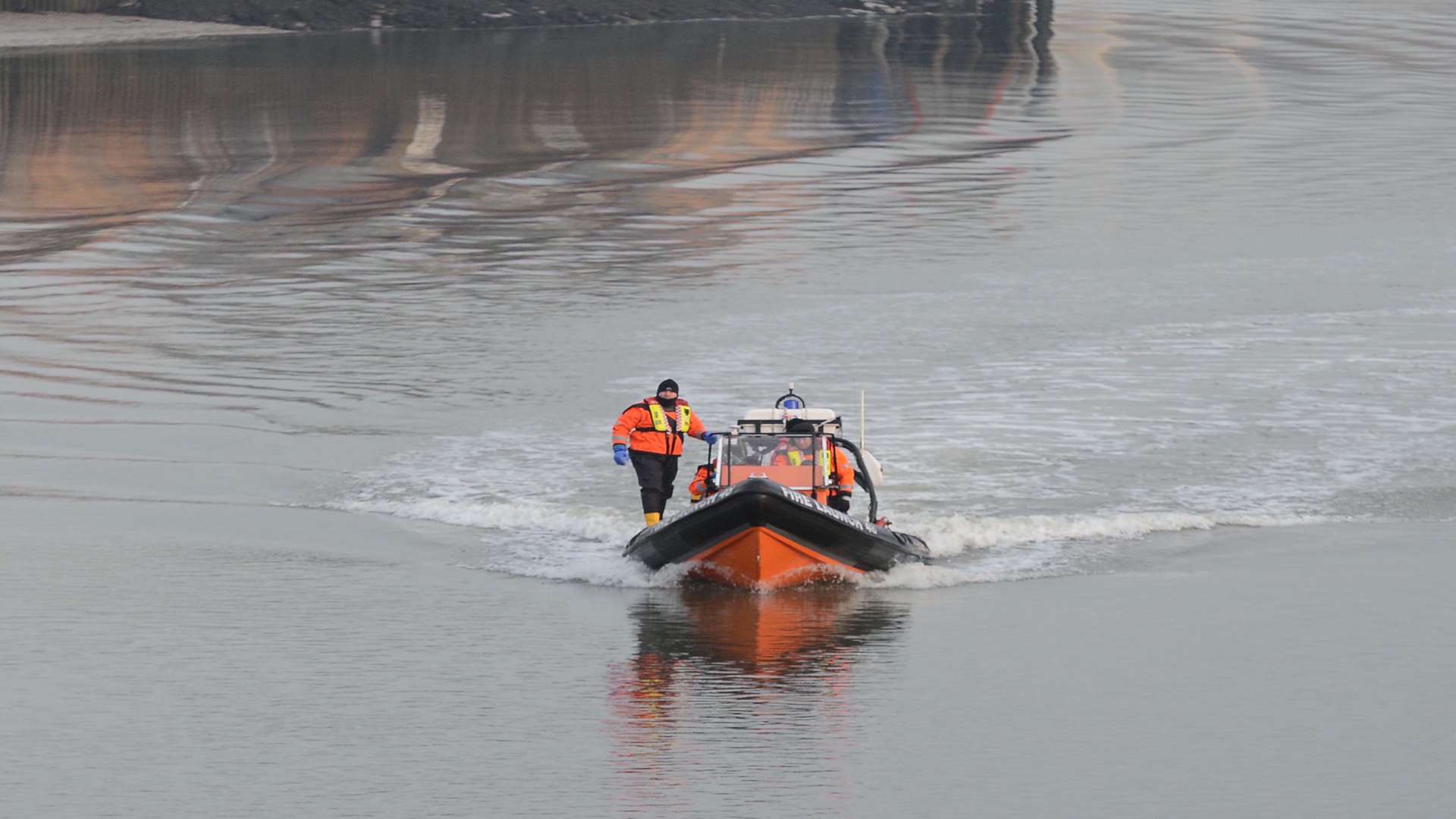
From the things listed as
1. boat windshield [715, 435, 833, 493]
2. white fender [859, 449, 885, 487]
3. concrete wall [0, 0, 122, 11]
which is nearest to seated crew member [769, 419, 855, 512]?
boat windshield [715, 435, 833, 493]

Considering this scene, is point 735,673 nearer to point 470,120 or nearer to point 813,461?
point 813,461

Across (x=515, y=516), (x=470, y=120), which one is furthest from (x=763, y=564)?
(x=470, y=120)

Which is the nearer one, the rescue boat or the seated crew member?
the rescue boat

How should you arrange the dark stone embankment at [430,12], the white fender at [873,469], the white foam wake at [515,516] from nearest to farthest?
the white fender at [873,469]
the white foam wake at [515,516]
the dark stone embankment at [430,12]

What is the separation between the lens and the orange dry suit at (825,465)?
19.1 meters

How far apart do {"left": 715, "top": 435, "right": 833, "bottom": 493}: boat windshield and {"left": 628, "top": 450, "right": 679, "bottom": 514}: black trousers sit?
2.51 ft

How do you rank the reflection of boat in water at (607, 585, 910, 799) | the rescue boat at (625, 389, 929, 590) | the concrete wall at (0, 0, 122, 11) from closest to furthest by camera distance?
the reflection of boat in water at (607, 585, 910, 799) → the rescue boat at (625, 389, 929, 590) → the concrete wall at (0, 0, 122, 11)

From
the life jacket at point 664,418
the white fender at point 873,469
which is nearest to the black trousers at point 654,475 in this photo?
the life jacket at point 664,418

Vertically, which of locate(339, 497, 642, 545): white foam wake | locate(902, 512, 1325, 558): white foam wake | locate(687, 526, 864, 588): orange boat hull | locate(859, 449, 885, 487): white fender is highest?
locate(859, 449, 885, 487): white fender

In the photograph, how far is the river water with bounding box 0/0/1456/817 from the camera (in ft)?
48.2

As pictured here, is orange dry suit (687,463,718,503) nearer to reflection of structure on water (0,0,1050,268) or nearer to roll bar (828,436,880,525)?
roll bar (828,436,880,525)

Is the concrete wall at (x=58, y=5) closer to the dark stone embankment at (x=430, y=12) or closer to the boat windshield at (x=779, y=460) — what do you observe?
the dark stone embankment at (x=430, y=12)

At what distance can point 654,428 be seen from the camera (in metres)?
19.6

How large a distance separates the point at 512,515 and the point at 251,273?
14.9 meters
